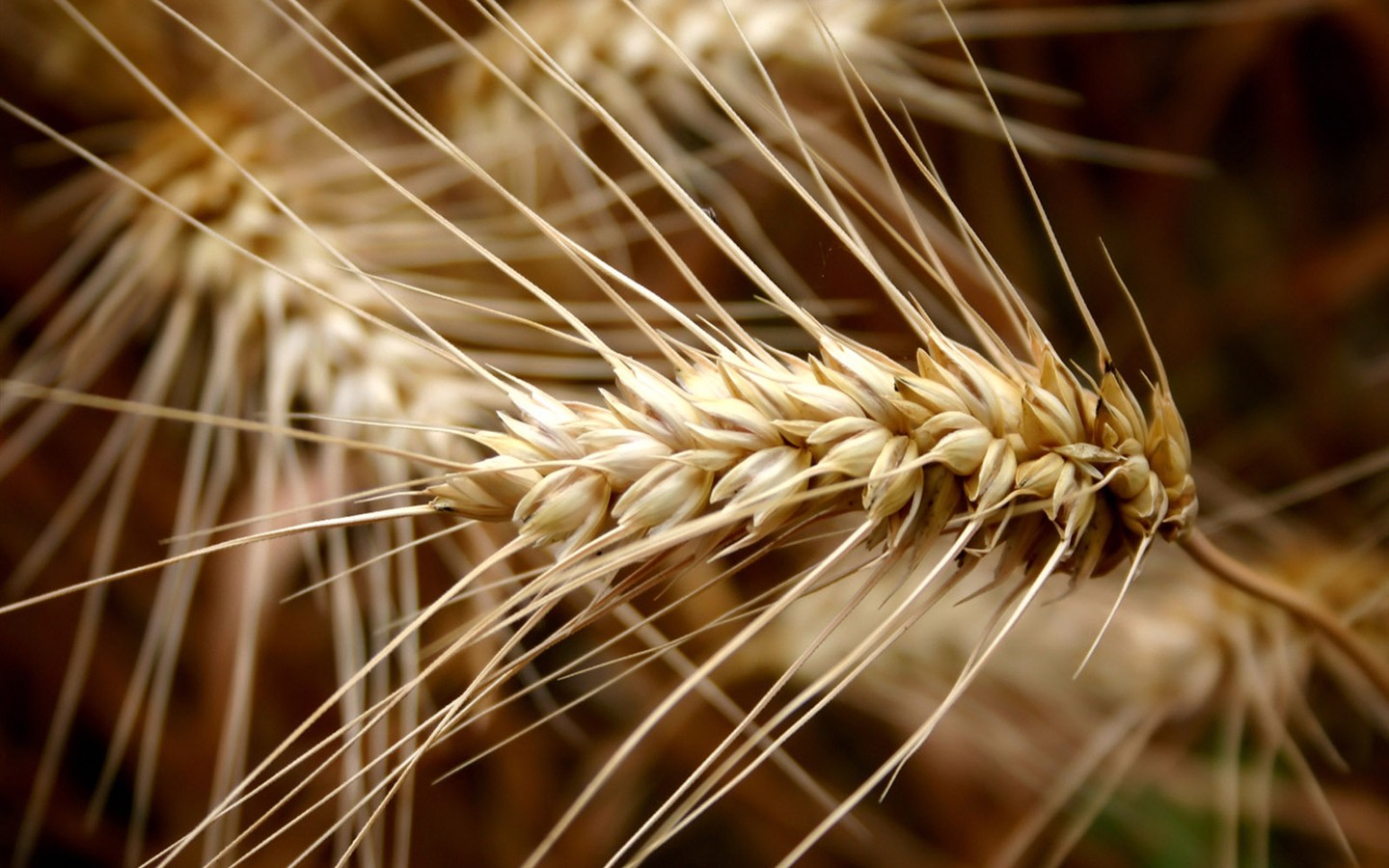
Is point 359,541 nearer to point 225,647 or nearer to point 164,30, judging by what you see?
point 225,647

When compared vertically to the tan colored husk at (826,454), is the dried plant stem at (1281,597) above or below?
below

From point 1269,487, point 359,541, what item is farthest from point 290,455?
point 1269,487

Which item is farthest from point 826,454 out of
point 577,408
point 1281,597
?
point 1281,597

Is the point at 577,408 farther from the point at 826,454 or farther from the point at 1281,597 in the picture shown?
the point at 1281,597

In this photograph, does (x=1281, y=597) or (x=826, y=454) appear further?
(x=1281, y=597)

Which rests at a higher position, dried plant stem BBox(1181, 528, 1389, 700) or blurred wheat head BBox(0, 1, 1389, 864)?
blurred wheat head BBox(0, 1, 1389, 864)

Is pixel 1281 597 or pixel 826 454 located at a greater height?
pixel 826 454
